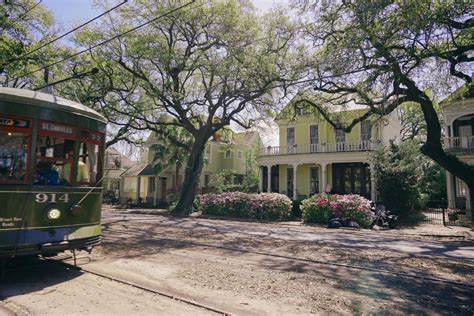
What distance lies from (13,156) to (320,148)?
86.0ft

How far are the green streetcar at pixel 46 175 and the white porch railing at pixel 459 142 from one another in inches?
950

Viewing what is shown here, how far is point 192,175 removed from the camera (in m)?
28.0

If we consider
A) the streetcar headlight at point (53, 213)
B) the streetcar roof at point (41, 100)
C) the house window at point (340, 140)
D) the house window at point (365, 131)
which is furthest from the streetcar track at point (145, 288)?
the house window at point (365, 131)

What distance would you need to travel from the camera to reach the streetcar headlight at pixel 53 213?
6.61m

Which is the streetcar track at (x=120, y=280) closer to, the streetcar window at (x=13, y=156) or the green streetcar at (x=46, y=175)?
the green streetcar at (x=46, y=175)

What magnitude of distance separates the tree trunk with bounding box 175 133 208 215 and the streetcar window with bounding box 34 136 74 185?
67.1ft

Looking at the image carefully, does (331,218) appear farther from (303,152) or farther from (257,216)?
(303,152)

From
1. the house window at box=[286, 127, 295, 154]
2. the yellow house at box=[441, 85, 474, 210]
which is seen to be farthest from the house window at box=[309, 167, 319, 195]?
the yellow house at box=[441, 85, 474, 210]

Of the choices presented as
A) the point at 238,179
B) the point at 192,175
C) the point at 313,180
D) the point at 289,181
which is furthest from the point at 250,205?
the point at 238,179

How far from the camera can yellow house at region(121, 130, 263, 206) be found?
38.9 metres

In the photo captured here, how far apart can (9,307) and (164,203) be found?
108ft

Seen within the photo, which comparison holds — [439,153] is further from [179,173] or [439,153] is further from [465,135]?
[179,173]

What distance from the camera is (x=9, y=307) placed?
5160 mm

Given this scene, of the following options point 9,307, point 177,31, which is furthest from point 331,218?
point 9,307
